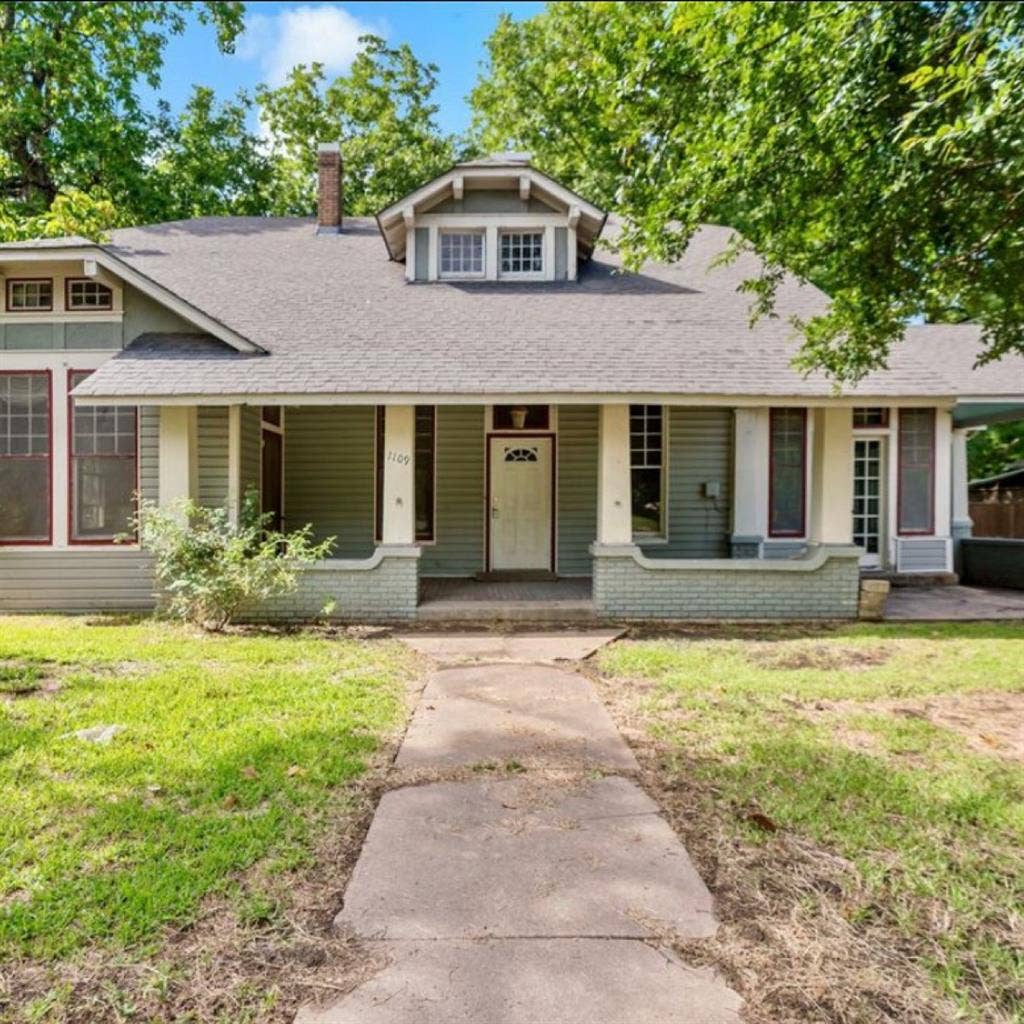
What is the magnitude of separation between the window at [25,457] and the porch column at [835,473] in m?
9.53

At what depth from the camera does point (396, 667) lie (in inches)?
248

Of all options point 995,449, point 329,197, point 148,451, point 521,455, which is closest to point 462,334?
point 521,455

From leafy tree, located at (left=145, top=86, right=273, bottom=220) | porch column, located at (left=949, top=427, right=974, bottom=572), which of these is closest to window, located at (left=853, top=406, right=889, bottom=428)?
porch column, located at (left=949, top=427, right=974, bottom=572)

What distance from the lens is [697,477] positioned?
1090 centimetres

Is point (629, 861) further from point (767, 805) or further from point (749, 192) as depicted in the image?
point (749, 192)

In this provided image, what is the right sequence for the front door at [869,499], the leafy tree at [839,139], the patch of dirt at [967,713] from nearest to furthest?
the leafy tree at [839,139]
the patch of dirt at [967,713]
the front door at [869,499]

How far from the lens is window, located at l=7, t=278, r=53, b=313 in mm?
8703

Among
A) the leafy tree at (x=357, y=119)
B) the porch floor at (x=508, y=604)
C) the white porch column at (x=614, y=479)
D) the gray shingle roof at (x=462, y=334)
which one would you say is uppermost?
the leafy tree at (x=357, y=119)

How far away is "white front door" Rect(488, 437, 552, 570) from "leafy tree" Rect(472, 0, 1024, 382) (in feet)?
16.2

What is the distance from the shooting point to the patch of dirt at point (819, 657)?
6.42 m

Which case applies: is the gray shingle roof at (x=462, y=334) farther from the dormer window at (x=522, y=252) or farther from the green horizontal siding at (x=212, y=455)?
the green horizontal siding at (x=212, y=455)

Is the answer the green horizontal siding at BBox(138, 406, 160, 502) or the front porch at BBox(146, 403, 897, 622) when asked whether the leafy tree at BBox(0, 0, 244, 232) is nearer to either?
the green horizontal siding at BBox(138, 406, 160, 502)

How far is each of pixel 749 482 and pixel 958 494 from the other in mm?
4086

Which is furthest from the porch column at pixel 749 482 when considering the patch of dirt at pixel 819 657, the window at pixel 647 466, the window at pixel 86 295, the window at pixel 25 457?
the window at pixel 25 457
